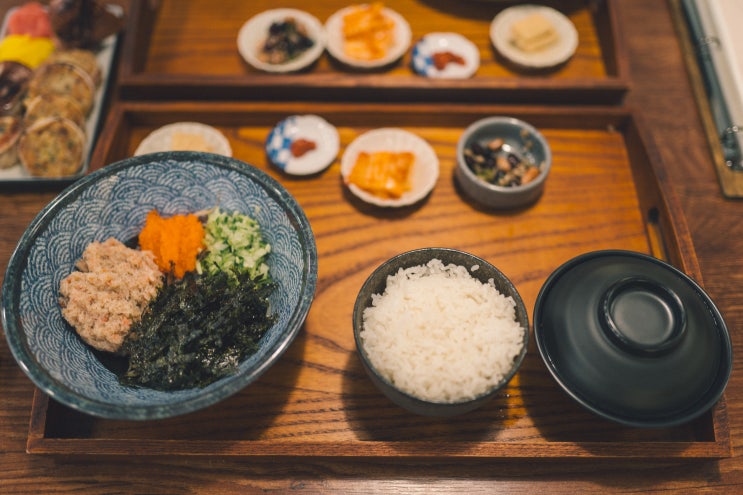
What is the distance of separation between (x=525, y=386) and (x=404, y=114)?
4.49 ft

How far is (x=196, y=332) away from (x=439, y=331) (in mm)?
843

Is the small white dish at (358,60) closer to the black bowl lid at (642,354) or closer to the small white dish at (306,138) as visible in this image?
the small white dish at (306,138)

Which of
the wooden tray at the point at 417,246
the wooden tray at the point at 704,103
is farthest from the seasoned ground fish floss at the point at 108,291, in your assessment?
the wooden tray at the point at 704,103

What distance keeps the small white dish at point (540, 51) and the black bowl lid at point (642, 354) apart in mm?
1479

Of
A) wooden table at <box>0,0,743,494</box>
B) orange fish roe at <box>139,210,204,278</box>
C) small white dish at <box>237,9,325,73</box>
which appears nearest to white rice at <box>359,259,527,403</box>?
wooden table at <box>0,0,743,494</box>

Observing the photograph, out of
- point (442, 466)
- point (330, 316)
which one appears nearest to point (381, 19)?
point (330, 316)

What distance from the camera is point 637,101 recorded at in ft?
9.18

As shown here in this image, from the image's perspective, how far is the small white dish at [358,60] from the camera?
2793mm

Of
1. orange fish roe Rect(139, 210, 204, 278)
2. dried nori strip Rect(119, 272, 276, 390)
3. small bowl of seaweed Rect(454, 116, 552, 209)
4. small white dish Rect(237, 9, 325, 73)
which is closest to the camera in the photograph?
dried nori strip Rect(119, 272, 276, 390)

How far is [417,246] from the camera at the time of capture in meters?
2.37

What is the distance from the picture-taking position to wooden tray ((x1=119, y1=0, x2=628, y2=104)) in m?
2.56

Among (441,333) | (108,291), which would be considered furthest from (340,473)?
(108,291)

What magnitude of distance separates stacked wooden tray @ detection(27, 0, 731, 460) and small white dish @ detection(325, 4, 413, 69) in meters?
0.09

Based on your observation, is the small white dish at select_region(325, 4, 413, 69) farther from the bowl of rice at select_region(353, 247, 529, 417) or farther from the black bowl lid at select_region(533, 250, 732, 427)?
the black bowl lid at select_region(533, 250, 732, 427)
